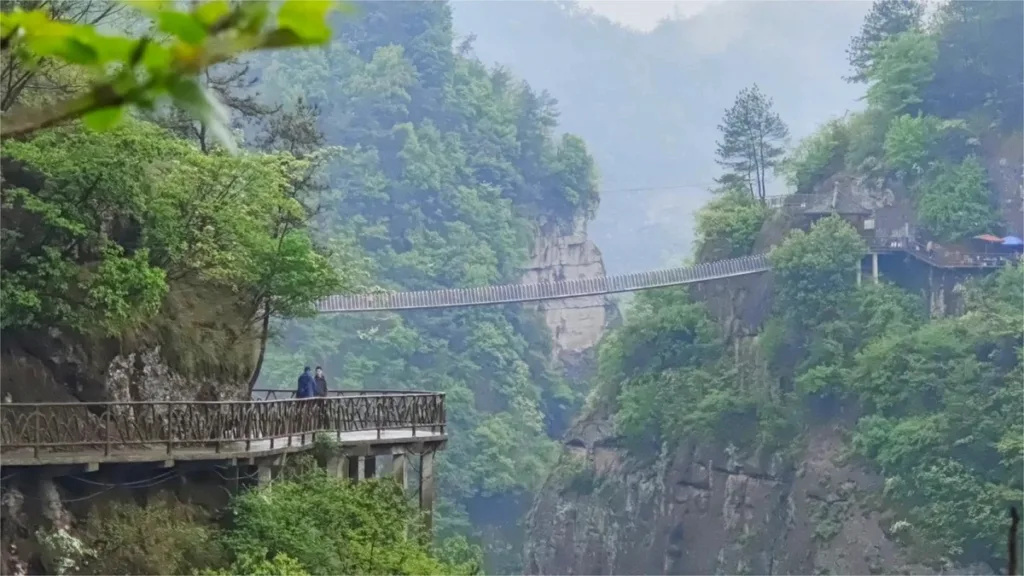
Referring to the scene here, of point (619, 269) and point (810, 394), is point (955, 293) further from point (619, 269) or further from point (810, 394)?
point (619, 269)

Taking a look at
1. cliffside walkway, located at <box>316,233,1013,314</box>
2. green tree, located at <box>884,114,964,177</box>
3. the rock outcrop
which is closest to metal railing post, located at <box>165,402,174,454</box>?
cliffside walkway, located at <box>316,233,1013,314</box>

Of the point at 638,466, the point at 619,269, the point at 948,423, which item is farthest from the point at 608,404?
the point at 619,269

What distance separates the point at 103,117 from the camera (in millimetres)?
1062

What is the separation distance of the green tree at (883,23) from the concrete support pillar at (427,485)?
28.5m

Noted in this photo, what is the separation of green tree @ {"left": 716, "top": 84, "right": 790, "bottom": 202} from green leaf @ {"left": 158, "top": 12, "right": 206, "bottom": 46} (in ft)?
129

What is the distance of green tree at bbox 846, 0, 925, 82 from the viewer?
40531mm

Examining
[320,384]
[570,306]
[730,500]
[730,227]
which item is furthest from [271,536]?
[570,306]

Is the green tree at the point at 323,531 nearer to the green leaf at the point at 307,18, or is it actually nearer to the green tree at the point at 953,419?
the green leaf at the point at 307,18

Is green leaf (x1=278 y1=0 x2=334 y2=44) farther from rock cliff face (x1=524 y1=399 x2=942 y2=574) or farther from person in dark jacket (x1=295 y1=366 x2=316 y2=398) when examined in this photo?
rock cliff face (x1=524 y1=399 x2=942 y2=574)

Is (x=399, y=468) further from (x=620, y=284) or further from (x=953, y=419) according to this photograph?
(x=620, y=284)

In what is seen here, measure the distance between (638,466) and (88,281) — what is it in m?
25.5

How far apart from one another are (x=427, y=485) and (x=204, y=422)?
3.85m

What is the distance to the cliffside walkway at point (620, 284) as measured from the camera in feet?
107

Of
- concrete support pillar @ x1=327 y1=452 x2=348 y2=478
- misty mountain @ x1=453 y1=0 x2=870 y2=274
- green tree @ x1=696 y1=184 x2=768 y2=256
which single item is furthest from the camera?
misty mountain @ x1=453 y1=0 x2=870 y2=274
